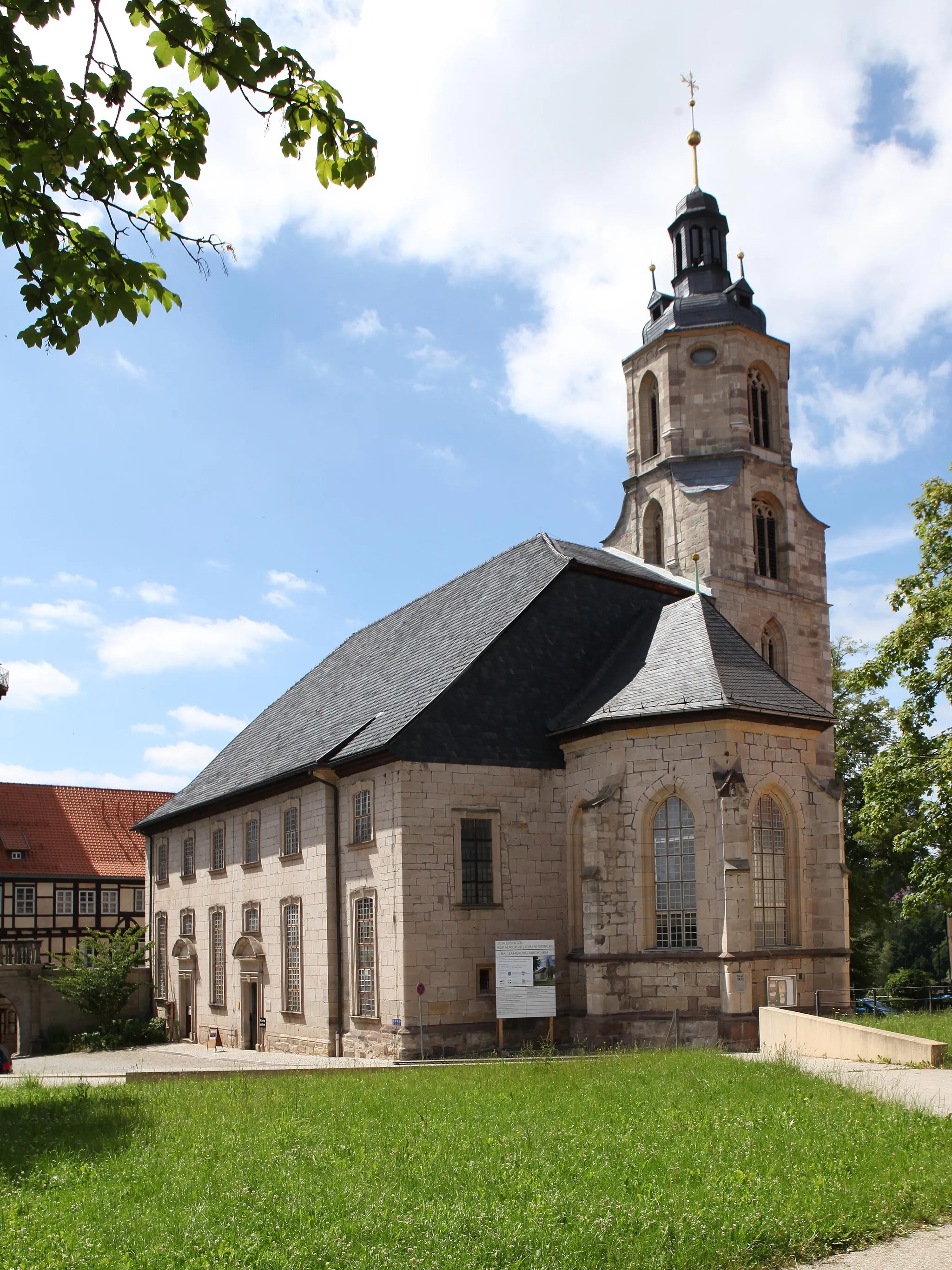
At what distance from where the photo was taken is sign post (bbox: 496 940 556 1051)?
23.3 meters

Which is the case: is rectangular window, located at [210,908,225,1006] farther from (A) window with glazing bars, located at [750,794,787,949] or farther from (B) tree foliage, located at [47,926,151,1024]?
(A) window with glazing bars, located at [750,794,787,949]

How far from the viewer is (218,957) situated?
3488cm

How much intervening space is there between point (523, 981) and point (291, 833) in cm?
901

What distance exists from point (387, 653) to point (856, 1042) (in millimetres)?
18942

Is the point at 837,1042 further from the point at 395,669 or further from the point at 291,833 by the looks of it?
the point at 395,669

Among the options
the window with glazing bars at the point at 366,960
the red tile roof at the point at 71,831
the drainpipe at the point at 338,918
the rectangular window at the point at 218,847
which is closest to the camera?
the window with glazing bars at the point at 366,960

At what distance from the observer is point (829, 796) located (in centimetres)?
2508

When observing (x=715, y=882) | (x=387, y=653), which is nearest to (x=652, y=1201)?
(x=715, y=882)

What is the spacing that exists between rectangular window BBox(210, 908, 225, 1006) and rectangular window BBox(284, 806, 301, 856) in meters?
5.48

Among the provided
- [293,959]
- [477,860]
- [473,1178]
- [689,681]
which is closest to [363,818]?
[477,860]

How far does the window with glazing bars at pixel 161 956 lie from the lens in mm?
38969

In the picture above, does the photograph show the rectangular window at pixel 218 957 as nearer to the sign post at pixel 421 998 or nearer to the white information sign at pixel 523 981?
the sign post at pixel 421 998

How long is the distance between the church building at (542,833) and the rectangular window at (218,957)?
0.12m

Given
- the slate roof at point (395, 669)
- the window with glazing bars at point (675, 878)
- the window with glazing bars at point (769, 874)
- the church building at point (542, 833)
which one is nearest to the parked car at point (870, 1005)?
the church building at point (542, 833)
